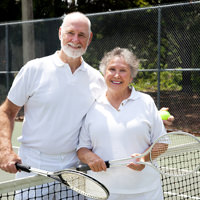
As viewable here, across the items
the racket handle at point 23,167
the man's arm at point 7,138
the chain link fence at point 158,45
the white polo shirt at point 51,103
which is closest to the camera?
the racket handle at point 23,167

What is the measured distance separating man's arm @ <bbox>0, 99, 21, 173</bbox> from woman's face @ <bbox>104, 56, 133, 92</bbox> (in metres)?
0.65

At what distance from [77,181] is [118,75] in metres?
0.71

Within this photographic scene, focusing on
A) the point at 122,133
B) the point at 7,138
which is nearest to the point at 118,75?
the point at 122,133

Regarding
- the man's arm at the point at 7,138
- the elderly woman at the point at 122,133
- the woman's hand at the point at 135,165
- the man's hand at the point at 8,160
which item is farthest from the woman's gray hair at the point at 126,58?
the man's hand at the point at 8,160

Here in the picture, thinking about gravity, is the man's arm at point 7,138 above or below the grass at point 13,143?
above

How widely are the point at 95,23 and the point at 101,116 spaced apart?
7.49 metres

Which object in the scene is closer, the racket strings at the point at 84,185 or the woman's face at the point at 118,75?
the racket strings at the point at 84,185

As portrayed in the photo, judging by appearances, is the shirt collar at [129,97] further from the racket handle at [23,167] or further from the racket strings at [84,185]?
the racket handle at [23,167]

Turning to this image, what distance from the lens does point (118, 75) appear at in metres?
2.51

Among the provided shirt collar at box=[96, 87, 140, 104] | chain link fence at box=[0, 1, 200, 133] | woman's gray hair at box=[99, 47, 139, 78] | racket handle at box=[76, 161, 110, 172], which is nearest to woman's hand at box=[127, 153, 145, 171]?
racket handle at box=[76, 161, 110, 172]

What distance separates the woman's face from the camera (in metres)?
2.52

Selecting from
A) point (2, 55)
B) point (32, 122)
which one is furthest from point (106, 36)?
point (32, 122)

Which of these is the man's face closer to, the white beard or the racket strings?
the white beard

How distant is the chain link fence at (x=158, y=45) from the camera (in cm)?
827
